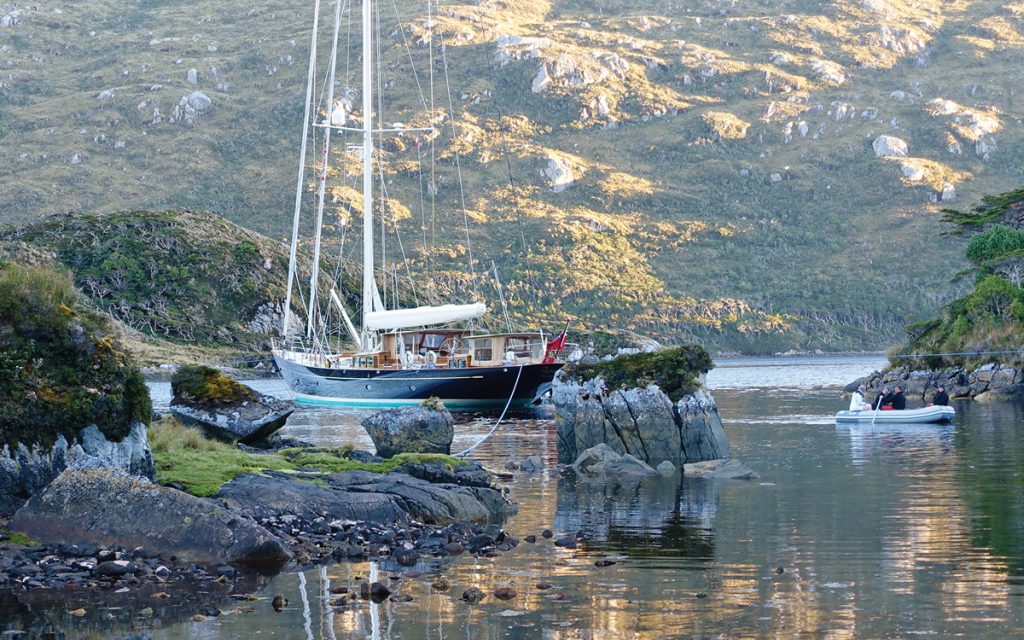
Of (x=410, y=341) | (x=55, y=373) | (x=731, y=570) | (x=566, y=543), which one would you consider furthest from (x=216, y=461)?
(x=410, y=341)

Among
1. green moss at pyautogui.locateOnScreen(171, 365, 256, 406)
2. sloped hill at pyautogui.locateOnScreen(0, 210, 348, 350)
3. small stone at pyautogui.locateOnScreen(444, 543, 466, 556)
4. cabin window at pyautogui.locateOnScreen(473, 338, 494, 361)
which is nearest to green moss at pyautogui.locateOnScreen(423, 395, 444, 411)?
green moss at pyautogui.locateOnScreen(171, 365, 256, 406)

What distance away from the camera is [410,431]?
114 feet

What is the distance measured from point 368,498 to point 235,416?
11.0 meters

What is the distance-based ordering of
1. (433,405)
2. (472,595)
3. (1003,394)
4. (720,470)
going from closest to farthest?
(472,595)
(720,470)
(433,405)
(1003,394)

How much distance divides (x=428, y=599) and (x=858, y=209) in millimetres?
179426

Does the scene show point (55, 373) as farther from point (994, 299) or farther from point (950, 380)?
point (994, 299)

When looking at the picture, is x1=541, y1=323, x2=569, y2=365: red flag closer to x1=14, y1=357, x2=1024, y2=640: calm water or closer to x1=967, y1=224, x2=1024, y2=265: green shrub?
x1=967, y1=224, x2=1024, y2=265: green shrub

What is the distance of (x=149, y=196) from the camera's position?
182125 mm

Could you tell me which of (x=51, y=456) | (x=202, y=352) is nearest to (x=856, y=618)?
(x=51, y=456)

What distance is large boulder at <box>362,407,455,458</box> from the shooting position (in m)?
34.2

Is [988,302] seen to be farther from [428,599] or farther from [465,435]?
[428,599]

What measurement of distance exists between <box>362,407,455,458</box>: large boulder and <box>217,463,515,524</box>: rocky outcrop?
20.7 feet

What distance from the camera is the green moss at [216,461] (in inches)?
939

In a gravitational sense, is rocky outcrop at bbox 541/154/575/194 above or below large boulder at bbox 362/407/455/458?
above
